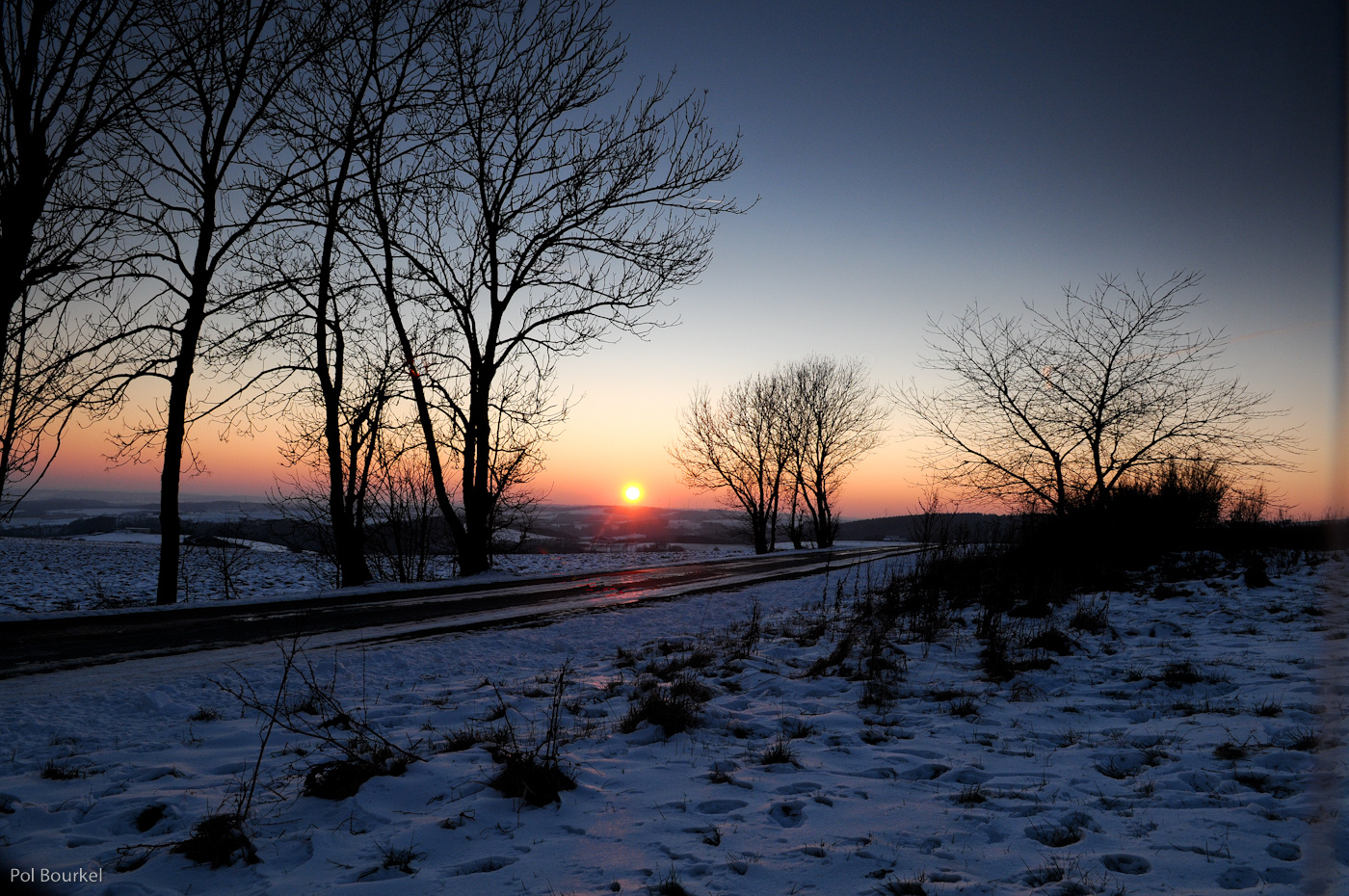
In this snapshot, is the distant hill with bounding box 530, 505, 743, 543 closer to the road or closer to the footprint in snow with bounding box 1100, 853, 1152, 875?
the road

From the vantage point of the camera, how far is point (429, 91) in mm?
9320

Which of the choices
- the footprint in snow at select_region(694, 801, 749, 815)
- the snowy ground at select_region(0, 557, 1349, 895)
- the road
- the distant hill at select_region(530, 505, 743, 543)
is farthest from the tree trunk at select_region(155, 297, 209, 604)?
the distant hill at select_region(530, 505, 743, 543)

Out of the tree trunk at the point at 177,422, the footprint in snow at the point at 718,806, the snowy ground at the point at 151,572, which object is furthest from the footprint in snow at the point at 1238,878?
the tree trunk at the point at 177,422

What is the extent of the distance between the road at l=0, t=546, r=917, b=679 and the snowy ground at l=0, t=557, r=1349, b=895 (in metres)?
0.82

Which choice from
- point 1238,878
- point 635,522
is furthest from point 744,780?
point 635,522

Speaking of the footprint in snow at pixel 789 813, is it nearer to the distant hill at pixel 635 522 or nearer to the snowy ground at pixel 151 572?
the snowy ground at pixel 151 572

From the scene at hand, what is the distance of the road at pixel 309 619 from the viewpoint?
231 inches

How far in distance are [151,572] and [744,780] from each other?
2676 centimetres

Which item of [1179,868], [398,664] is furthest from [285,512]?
[1179,868]

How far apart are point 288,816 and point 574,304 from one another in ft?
42.7

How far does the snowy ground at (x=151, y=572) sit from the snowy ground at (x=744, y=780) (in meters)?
6.43

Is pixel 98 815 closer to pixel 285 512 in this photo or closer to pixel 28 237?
pixel 28 237

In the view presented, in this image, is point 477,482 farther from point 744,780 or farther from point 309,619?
point 744,780

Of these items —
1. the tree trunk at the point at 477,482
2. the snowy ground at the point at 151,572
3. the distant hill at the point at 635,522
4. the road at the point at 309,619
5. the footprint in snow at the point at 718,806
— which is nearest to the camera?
the footprint in snow at the point at 718,806
